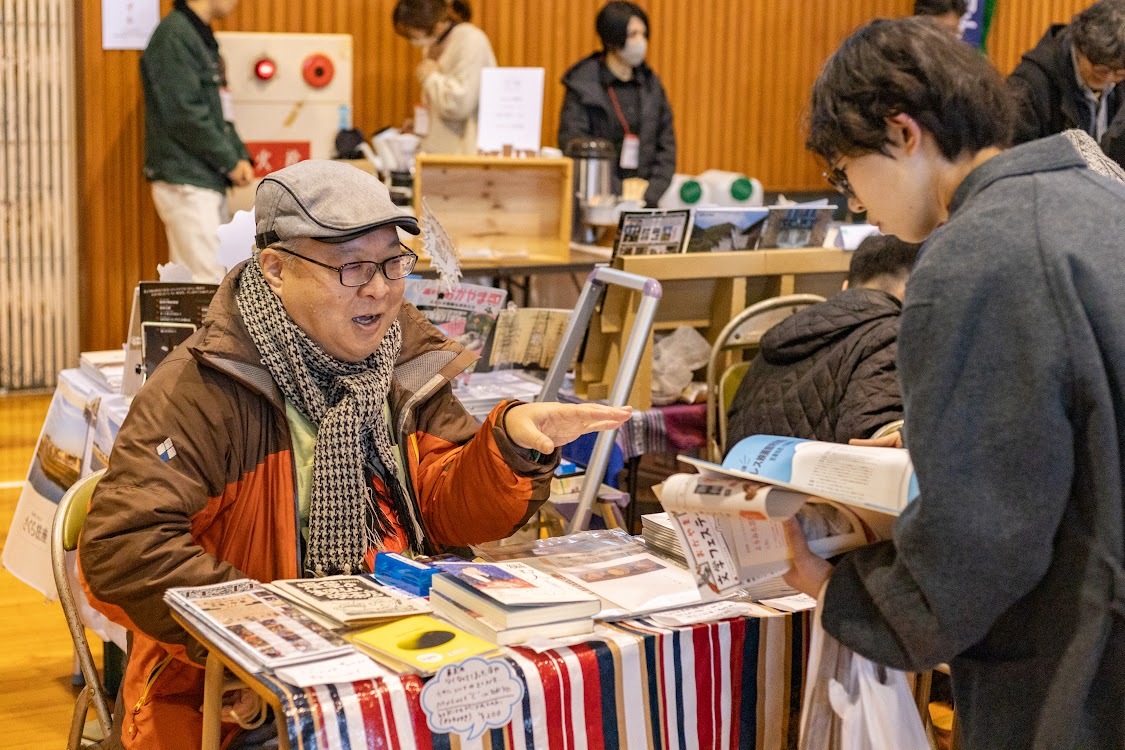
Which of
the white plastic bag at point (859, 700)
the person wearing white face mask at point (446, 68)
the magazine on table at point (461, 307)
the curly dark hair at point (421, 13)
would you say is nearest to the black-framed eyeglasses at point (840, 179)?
the white plastic bag at point (859, 700)

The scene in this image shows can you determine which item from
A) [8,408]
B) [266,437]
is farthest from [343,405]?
[8,408]

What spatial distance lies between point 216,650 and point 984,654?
3.01 ft

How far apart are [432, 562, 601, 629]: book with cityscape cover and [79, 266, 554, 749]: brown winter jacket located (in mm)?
379

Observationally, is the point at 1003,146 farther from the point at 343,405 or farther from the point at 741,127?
the point at 741,127

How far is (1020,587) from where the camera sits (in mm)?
1349

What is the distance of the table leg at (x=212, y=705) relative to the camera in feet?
5.49

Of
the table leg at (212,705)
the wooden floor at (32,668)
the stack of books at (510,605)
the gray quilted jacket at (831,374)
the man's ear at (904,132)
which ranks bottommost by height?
the wooden floor at (32,668)

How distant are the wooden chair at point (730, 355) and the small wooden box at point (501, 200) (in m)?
1.20

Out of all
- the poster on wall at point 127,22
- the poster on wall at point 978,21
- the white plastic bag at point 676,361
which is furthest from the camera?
the poster on wall at point 978,21

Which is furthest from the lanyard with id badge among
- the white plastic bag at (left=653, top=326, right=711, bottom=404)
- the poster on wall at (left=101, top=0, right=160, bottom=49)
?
the white plastic bag at (left=653, top=326, right=711, bottom=404)

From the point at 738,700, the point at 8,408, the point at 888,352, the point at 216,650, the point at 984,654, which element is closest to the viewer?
the point at 984,654

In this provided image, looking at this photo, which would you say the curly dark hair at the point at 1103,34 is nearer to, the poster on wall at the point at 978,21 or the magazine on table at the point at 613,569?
the magazine on table at the point at 613,569

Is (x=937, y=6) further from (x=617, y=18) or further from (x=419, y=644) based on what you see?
(x=419, y=644)

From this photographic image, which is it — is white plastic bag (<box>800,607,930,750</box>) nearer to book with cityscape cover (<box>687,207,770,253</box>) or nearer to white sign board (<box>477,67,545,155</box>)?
book with cityscape cover (<box>687,207,770,253</box>)
